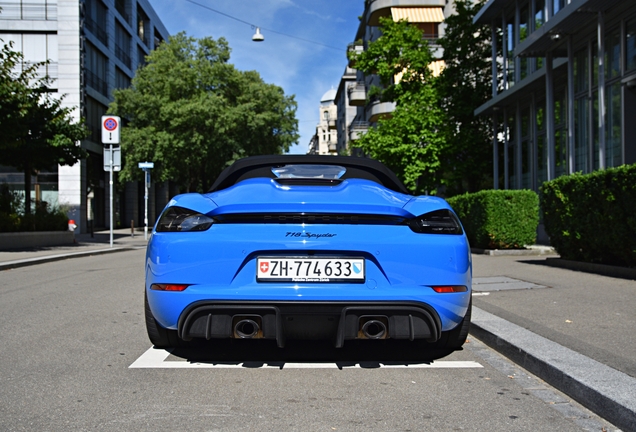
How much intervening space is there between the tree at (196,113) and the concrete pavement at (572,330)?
2726 centimetres

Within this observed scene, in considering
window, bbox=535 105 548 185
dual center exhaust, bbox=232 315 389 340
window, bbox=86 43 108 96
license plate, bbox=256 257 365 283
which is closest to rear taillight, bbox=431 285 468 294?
dual center exhaust, bbox=232 315 389 340

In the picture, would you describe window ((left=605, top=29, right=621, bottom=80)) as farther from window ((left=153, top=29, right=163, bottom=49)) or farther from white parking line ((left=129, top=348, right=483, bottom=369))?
window ((left=153, top=29, right=163, bottom=49))

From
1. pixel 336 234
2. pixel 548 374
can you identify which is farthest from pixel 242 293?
pixel 548 374

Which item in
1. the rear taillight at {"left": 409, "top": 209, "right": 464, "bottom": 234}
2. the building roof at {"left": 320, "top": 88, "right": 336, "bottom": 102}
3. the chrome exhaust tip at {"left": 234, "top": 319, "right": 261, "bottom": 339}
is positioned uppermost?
the building roof at {"left": 320, "top": 88, "right": 336, "bottom": 102}

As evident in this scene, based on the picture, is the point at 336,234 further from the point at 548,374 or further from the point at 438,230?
the point at 548,374

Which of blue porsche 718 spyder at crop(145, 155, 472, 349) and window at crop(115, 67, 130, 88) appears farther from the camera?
window at crop(115, 67, 130, 88)

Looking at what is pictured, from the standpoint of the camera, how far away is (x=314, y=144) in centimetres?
16525

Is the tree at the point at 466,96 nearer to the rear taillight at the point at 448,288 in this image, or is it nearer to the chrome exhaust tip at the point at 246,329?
the rear taillight at the point at 448,288

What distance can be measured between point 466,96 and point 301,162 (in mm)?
25379

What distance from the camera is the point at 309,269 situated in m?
3.82

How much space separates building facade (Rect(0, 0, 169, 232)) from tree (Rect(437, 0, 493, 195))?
17.0m

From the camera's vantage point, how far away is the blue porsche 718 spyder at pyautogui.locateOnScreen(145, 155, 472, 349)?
3.79m

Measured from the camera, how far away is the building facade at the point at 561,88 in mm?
→ 16438

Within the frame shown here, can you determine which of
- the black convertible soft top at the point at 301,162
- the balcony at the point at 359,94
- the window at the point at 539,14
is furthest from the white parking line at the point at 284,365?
the balcony at the point at 359,94
